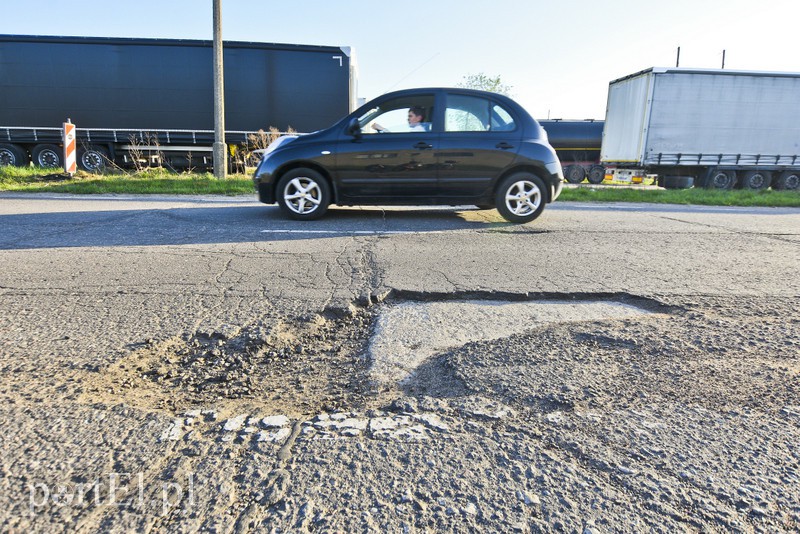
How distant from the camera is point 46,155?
16344mm

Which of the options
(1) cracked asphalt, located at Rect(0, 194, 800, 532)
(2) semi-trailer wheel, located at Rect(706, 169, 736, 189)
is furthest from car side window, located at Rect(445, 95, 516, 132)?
(2) semi-trailer wheel, located at Rect(706, 169, 736, 189)

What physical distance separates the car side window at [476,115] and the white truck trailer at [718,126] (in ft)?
46.6

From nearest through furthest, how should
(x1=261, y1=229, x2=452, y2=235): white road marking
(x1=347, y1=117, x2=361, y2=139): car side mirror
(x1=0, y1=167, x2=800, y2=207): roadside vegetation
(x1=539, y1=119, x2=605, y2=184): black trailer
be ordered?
1. (x1=261, y1=229, x2=452, y2=235): white road marking
2. (x1=347, y1=117, x2=361, y2=139): car side mirror
3. (x1=0, y1=167, x2=800, y2=207): roadside vegetation
4. (x1=539, y1=119, x2=605, y2=184): black trailer

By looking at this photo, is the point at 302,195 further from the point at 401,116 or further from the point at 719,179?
the point at 719,179

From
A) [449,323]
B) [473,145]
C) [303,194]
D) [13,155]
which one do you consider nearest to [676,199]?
[473,145]

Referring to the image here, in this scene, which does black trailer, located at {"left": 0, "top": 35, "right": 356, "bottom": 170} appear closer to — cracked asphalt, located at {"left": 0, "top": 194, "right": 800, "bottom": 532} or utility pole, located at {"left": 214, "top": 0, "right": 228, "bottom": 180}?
utility pole, located at {"left": 214, "top": 0, "right": 228, "bottom": 180}

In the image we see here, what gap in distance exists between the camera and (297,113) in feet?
53.7

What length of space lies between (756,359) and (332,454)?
2.17 m

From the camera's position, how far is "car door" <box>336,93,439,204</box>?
20.9ft

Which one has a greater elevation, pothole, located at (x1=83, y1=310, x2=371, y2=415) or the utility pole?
the utility pole

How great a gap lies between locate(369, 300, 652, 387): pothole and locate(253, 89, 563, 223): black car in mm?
3454

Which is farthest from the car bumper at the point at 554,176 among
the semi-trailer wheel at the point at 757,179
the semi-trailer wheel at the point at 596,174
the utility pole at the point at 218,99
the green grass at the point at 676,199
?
the semi-trailer wheel at the point at 596,174

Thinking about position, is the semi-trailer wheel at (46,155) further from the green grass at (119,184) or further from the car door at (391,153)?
the car door at (391,153)

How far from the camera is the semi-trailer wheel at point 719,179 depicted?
59.7 feet
